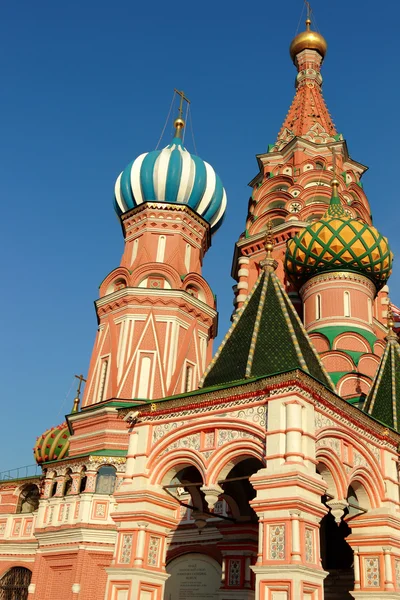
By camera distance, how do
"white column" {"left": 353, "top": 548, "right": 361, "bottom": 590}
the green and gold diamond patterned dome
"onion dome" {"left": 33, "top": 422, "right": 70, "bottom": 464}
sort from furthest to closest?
1. "onion dome" {"left": 33, "top": 422, "right": 70, "bottom": 464}
2. the green and gold diamond patterned dome
3. "white column" {"left": 353, "top": 548, "right": 361, "bottom": 590}

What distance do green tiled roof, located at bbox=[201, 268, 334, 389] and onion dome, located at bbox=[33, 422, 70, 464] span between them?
10801 millimetres

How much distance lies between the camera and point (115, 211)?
739 inches

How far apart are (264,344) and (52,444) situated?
12068mm

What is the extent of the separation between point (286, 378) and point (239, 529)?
3736 mm

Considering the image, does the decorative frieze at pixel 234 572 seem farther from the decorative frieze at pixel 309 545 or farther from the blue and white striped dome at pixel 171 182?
the blue and white striped dome at pixel 171 182

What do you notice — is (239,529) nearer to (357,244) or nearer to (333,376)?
(333,376)

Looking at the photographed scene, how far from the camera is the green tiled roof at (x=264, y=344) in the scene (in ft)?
27.3

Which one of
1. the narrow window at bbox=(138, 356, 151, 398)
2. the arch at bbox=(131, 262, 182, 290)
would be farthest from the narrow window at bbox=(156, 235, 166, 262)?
the narrow window at bbox=(138, 356, 151, 398)

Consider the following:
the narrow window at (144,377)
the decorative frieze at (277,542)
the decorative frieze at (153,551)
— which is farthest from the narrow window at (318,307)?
the decorative frieze at (277,542)

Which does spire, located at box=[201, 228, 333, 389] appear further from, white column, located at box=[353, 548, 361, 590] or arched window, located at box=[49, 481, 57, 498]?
arched window, located at box=[49, 481, 57, 498]

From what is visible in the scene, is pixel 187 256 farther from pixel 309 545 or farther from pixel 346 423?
pixel 309 545

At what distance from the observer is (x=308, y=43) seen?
25781 millimetres

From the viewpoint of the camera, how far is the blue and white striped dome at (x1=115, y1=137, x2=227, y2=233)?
17.6 m

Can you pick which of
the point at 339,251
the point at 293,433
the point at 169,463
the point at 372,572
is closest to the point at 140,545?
the point at 169,463
